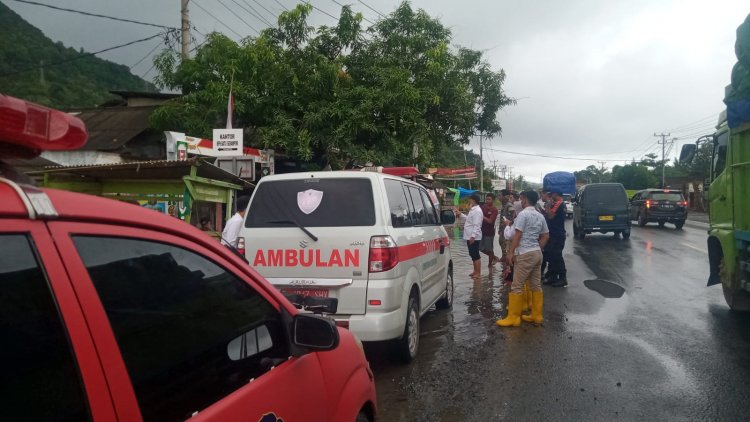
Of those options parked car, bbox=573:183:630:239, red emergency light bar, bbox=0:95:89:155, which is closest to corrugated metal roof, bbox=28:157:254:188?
red emergency light bar, bbox=0:95:89:155

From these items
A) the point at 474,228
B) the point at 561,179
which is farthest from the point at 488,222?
the point at 561,179

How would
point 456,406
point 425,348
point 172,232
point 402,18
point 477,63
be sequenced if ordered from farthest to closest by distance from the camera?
point 477,63 → point 402,18 → point 425,348 → point 456,406 → point 172,232

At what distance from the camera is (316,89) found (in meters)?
14.0

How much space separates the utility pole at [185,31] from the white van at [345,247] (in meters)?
10.7

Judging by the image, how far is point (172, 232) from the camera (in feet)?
5.75

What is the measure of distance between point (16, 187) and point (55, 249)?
0.56 feet

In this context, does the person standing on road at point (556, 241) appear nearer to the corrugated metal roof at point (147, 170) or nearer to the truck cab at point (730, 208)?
the truck cab at point (730, 208)

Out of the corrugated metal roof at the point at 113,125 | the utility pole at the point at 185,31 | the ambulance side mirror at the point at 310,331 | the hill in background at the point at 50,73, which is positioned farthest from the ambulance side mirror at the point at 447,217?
the hill in background at the point at 50,73

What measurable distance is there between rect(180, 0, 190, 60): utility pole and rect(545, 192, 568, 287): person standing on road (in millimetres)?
10349

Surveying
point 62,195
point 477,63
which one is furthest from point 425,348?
point 477,63

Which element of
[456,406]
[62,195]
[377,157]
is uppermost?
[377,157]

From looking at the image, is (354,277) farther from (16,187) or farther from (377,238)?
(16,187)

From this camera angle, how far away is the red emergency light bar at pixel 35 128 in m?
1.33

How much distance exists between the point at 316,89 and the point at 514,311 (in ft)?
29.2
